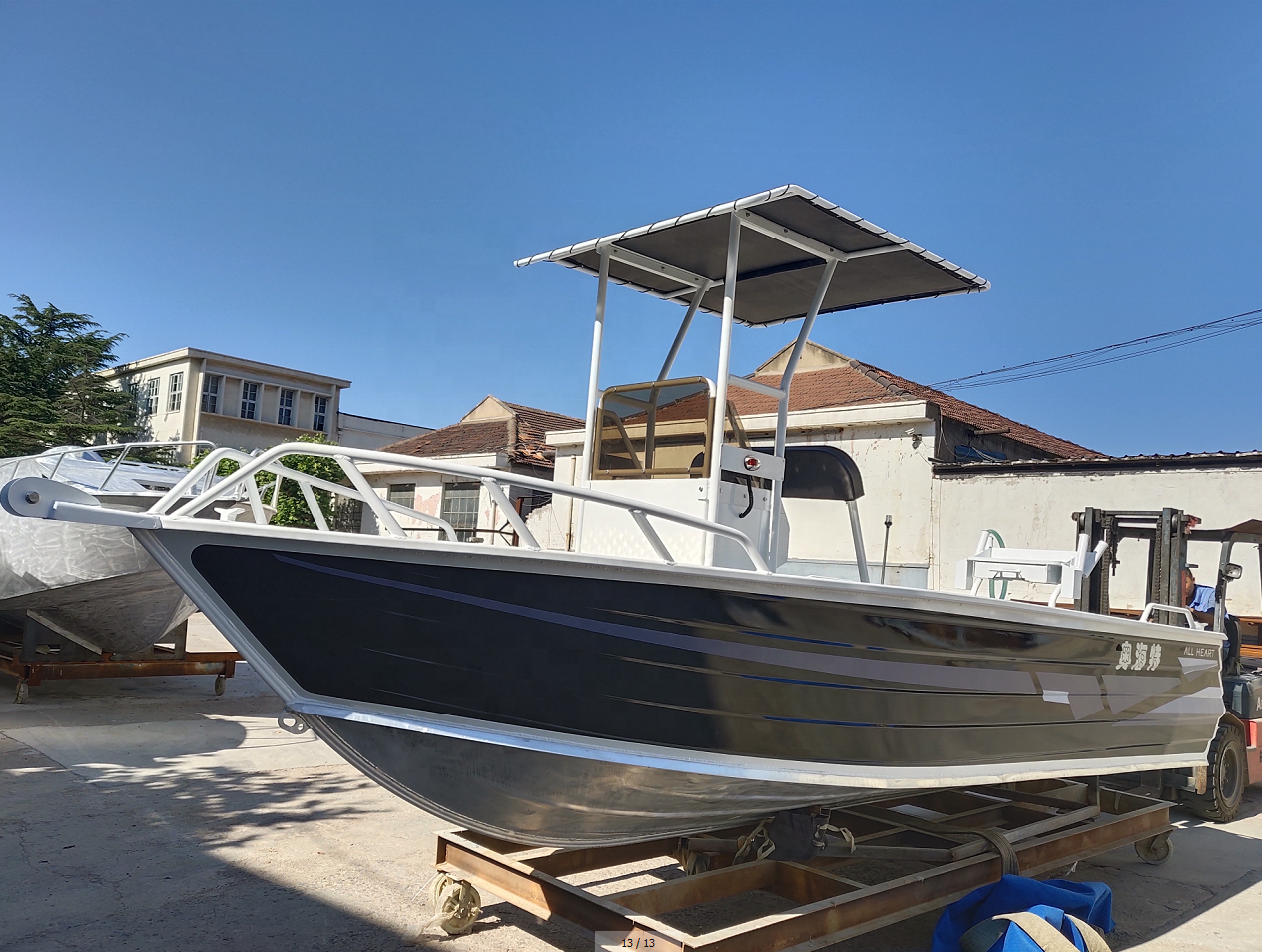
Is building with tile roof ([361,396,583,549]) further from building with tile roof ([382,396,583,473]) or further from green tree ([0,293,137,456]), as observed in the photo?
green tree ([0,293,137,456])

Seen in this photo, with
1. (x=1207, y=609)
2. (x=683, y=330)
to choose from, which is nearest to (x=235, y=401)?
(x=683, y=330)

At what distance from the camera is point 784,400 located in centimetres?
404

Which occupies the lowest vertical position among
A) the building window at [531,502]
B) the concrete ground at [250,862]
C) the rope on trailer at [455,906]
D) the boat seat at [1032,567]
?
the concrete ground at [250,862]

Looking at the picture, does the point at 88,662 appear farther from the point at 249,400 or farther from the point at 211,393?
the point at 249,400

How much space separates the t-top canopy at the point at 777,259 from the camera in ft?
12.2

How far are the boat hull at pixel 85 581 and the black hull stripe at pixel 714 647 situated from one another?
4.50 meters

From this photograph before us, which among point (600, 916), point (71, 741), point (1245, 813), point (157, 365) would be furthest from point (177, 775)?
point (157, 365)

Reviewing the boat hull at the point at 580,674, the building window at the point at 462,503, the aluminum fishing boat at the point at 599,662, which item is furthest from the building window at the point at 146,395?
the boat hull at the point at 580,674

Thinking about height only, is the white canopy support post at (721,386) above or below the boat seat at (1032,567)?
above

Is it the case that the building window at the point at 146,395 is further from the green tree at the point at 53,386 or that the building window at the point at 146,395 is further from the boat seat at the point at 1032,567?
the boat seat at the point at 1032,567

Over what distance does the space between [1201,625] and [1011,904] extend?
3190 mm

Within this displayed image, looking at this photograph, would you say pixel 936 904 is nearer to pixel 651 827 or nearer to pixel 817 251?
pixel 651 827

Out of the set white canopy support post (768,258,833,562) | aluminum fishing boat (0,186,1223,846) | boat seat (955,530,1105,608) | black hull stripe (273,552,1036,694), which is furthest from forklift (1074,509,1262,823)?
black hull stripe (273,552,1036,694)

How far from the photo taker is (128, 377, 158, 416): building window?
31547mm
